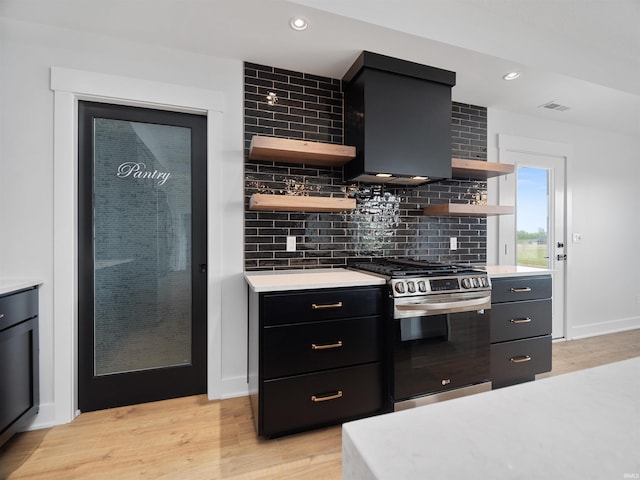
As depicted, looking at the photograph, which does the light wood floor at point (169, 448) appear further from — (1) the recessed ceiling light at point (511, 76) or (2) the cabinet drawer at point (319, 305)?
(1) the recessed ceiling light at point (511, 76)

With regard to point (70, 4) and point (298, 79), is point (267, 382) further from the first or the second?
point (70, 4)

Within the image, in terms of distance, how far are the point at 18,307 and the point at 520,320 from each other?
345 cm

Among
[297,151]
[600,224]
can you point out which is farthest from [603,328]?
[297,151]

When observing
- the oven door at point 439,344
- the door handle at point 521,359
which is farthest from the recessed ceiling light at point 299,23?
the door handle at point 521,359

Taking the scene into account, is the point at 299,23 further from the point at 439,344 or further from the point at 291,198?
the point at 439,344

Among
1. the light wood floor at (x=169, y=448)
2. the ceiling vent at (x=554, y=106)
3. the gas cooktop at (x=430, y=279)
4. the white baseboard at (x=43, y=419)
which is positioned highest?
the ceiling vent at (x=554, y=106)

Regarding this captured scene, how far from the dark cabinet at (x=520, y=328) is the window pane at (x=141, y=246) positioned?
2.40 metres

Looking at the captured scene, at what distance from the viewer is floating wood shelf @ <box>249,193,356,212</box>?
223 centimetres

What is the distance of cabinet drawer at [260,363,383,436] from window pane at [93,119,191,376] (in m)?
0.95

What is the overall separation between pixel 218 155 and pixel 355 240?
52.3 inches

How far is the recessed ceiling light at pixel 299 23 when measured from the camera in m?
2.00

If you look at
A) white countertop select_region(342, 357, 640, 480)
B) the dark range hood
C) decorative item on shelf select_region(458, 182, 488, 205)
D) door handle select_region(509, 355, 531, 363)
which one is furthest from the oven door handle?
white countertop select_region(342, 357, 640, 480)

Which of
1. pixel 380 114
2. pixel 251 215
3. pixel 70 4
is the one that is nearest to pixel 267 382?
pixel 251 215

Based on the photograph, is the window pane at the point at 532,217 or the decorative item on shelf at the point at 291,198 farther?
the window pane at the point at 532,217
